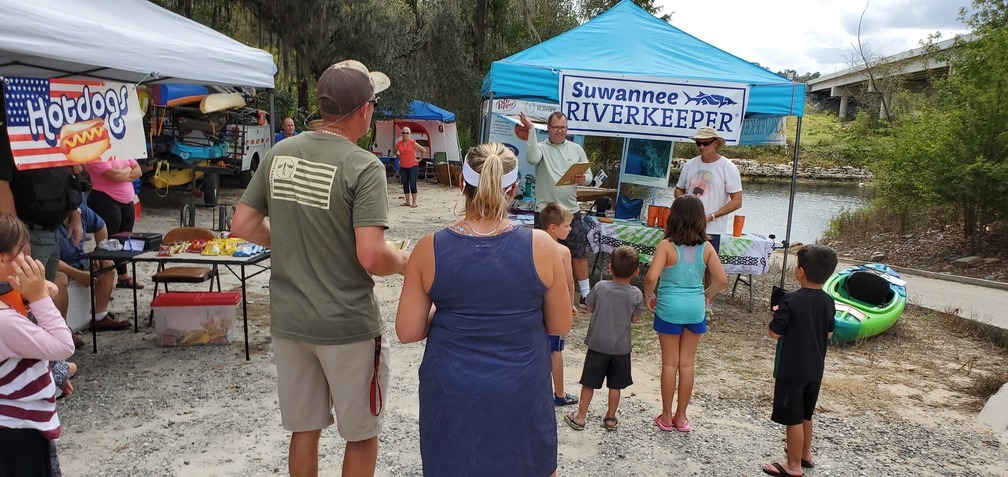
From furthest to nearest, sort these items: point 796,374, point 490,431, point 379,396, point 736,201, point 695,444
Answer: point 736,201 < point 695,444 < point 796,374 < point 379,396 < point 490,431

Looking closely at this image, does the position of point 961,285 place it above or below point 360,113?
below

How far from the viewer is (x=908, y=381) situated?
547cm

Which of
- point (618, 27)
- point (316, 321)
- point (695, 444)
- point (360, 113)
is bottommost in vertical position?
point (695, 444)

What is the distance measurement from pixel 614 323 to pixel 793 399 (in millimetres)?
994

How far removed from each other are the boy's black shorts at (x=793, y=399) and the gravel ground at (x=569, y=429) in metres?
0.41

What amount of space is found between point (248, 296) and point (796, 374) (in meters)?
5.14

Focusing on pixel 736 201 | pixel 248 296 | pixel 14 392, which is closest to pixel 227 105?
pixel 248 296

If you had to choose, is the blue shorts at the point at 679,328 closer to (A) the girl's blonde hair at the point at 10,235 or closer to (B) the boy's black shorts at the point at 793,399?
(B) the boy's black shorts at the point at 793,399

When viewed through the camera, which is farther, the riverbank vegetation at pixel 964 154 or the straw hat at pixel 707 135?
the riverbank vegetation at pixel 964 154

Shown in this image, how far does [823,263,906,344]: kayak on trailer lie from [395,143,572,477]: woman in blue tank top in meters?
5.12

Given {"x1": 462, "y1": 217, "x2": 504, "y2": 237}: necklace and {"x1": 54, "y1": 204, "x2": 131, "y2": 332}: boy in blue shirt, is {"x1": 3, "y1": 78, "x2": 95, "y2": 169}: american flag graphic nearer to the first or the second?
{"x1": 54, "y1": 204, "x2": 131, "y2": 332}: boy in blue shirt

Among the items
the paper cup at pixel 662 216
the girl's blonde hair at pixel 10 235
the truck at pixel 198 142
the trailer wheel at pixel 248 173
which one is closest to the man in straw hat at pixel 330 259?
the girl's blonde hair at pixel 10 235

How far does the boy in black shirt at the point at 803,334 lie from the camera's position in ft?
11.3

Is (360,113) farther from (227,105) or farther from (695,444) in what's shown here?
(227,105)
